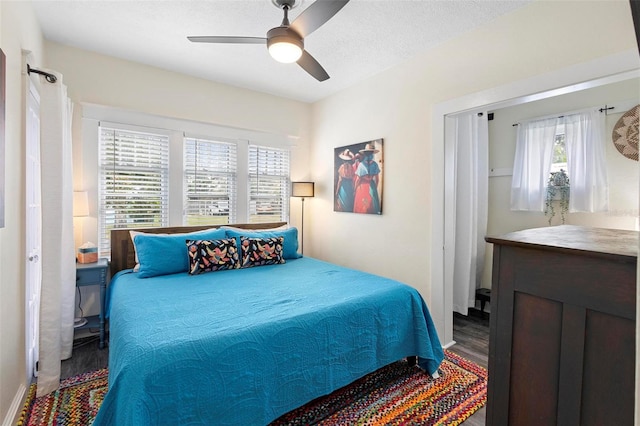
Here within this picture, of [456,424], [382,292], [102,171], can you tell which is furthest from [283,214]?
[456,424]

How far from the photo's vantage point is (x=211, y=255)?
2959 mm

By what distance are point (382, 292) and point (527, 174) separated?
239 centimetres

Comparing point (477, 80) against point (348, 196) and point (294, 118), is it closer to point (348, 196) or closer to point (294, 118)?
point (348, 196)

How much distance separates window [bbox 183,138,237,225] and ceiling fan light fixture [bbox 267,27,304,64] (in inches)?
81.0

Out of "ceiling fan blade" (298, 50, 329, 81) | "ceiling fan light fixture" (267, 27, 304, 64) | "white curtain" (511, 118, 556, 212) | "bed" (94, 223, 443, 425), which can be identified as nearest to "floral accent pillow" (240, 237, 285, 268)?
"bed" (94, 223, 443, 425)

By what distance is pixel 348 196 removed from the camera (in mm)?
3920

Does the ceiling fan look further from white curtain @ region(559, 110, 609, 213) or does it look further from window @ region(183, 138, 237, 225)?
white curtain @ region(559, 110, 609, 213)

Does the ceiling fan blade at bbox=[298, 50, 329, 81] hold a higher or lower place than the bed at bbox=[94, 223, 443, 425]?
higher

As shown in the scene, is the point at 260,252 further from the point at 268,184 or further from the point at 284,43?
the point at 284,43

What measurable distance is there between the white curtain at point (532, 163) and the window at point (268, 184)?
9.34ft

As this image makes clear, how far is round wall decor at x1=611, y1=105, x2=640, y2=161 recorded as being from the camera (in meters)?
2.79

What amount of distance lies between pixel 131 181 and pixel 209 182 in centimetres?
82

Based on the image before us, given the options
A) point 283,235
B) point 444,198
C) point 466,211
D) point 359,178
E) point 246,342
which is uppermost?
point 359,178

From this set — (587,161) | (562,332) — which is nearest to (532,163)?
(587,161)
